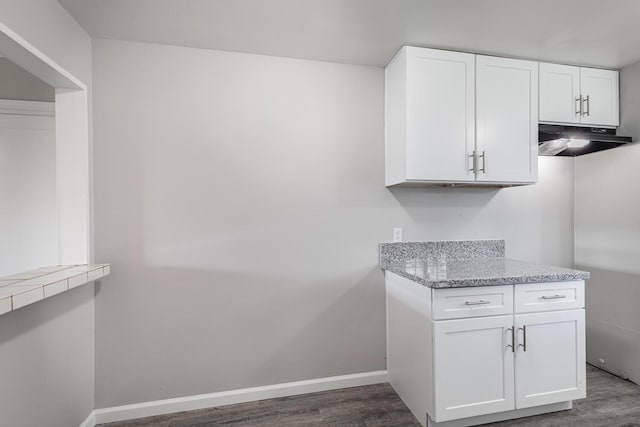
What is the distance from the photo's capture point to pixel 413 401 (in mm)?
1872

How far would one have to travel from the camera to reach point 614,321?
2.32 metres

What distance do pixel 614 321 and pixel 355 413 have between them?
6.98 feet

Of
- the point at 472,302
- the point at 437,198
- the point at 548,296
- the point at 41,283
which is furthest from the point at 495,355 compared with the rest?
the point at 41,283

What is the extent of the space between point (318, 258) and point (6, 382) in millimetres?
1623

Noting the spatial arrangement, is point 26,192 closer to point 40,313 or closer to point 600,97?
point 40,313

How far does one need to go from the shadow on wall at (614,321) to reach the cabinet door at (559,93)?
1.26 meters

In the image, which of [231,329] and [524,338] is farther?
[231,329]

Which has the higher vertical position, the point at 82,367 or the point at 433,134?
the point at 433,134

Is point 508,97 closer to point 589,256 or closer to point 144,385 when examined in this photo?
point 589,256

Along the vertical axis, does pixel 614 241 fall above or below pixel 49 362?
above

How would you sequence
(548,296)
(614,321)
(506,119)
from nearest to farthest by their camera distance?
(548,296), (506,119), (614,321)

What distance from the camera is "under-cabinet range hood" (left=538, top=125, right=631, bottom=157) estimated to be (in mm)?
2160

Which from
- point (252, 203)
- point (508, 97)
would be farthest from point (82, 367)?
point (508, 97)

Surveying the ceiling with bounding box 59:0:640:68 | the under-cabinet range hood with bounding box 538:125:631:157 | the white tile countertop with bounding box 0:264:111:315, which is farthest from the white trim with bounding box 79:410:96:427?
the under-cabinet range hood with bounding box 538:125:631:157
